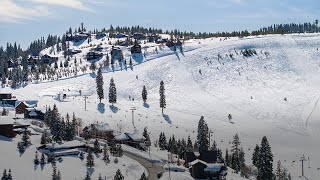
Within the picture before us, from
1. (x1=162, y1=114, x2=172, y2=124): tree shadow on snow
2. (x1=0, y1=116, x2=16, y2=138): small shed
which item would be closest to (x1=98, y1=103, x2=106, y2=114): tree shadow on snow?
(x1=162, y1=114, x2=172, y2=124): tree shadow on snow

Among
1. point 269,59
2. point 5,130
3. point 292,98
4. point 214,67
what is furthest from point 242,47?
point 5,130

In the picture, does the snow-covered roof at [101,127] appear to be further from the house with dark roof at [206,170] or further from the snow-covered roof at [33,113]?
the house with dark roof at [206,170]

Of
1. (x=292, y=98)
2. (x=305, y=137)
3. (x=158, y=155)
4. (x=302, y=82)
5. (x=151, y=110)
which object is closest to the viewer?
(x=158, y=155)

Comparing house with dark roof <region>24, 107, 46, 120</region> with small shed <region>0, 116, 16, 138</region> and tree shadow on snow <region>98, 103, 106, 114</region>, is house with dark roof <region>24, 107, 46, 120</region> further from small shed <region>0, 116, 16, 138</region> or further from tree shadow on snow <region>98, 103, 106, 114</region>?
small shed <region>0, 116, 16, 138</region>

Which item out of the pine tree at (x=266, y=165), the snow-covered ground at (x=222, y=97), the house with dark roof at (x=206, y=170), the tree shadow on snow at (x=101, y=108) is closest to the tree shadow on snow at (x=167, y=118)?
the snow-covered ground at (x=222, y=97)

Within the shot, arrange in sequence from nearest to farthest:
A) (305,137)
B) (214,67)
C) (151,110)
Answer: (305,137) < (151,110) < (214,67)

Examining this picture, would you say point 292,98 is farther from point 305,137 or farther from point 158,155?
point 158,155

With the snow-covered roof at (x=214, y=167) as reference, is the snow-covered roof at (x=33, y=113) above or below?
above
